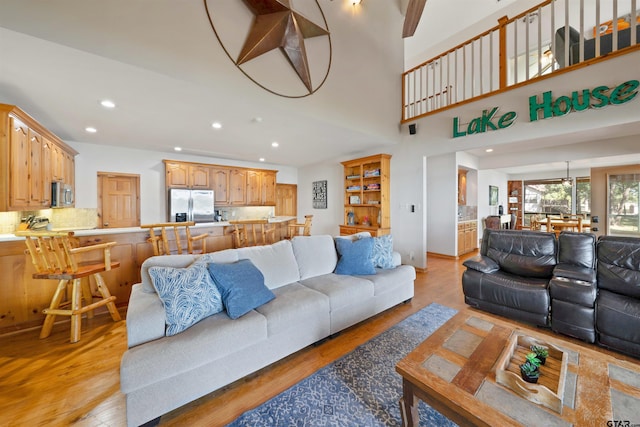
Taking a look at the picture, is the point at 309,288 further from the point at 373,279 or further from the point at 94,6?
the point at 94,6

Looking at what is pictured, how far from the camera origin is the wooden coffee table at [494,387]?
998 mm

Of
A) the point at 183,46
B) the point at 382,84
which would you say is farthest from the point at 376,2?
the point at 183,46

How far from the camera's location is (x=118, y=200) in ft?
16.5

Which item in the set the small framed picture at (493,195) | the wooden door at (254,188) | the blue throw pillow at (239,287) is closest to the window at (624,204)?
the small framed picture at (493,195)

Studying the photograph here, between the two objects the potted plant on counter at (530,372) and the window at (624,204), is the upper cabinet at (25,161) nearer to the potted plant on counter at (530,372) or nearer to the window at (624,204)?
the potted plant on counter at (530,372)

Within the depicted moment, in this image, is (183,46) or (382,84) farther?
(382,84)

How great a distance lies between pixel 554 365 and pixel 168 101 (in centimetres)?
408

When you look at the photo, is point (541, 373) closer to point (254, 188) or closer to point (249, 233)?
point (249, 233)

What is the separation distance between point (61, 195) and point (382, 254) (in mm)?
4987

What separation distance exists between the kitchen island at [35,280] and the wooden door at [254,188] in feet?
12.0

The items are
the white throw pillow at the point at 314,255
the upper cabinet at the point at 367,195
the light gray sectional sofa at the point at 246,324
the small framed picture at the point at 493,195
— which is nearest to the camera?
the light gray sectional sofa at the point at 246,324

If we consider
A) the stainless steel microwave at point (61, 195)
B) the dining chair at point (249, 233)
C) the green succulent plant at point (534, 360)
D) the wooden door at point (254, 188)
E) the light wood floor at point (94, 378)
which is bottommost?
the light wood floor at point (94, 378)

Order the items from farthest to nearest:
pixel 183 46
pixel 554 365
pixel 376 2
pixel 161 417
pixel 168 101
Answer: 1. pixel 376 2
2. pixel 168 101
3. pixel 183 46
4. pixel 161 417
5. pixel 554 365

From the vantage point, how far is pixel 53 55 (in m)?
2.03
